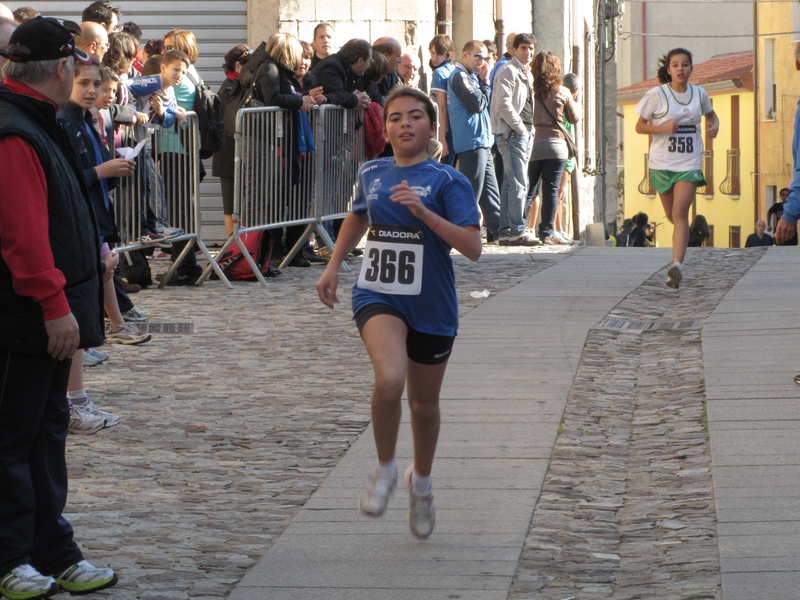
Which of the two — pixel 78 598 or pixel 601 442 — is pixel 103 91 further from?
pixel 78 598

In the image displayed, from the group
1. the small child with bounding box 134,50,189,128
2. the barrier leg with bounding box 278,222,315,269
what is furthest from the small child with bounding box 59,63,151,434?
the barrier leg with bounding box 278,222,315,269

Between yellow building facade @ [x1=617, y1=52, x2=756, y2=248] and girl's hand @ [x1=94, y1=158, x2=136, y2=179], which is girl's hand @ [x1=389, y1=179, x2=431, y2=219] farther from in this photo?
yellow building facade @ [x1=617, y1=52, x2=756, y2=248]

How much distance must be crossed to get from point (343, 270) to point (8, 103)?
8.00m

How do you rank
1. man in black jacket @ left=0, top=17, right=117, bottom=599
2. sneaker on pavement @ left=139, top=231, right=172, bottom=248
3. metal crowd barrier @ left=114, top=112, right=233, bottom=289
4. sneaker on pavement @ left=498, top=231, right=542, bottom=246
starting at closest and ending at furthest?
man in black jacket @ left=0, top=17, right=117, bottom=599 < metal crowd barrier @ left=114, top=112, right=233, bottom=289 < sneaker on pavement @ left=139, top=231, right=172, bottom=248 < sneaker on pavement @ left=498, top=231, right=542, bottom=246

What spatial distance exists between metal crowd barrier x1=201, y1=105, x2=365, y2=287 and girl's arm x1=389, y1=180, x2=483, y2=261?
6.52 m

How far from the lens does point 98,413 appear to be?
608 cm

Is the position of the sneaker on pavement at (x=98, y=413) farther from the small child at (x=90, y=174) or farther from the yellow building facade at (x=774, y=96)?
the yellow building facade at (x=774, y=96)

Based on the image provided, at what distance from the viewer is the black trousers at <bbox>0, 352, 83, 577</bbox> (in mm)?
3758

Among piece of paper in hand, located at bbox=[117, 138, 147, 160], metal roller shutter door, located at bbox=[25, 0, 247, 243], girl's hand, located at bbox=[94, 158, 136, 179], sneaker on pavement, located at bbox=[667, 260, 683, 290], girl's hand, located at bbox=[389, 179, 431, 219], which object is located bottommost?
sneaker on pavement, located at bbox=[667, 260, 683, 290]

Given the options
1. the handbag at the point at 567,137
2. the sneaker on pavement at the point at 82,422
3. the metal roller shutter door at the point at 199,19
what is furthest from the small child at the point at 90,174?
the metal roller shutter door at the point at 199,19

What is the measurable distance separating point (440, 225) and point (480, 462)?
56.6 inches

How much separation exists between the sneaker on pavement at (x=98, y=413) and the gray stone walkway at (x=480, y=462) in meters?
0.06

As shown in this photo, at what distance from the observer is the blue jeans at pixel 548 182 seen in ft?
47.8

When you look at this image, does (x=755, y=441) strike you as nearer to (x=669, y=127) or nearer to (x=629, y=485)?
(x=629, y=485)
